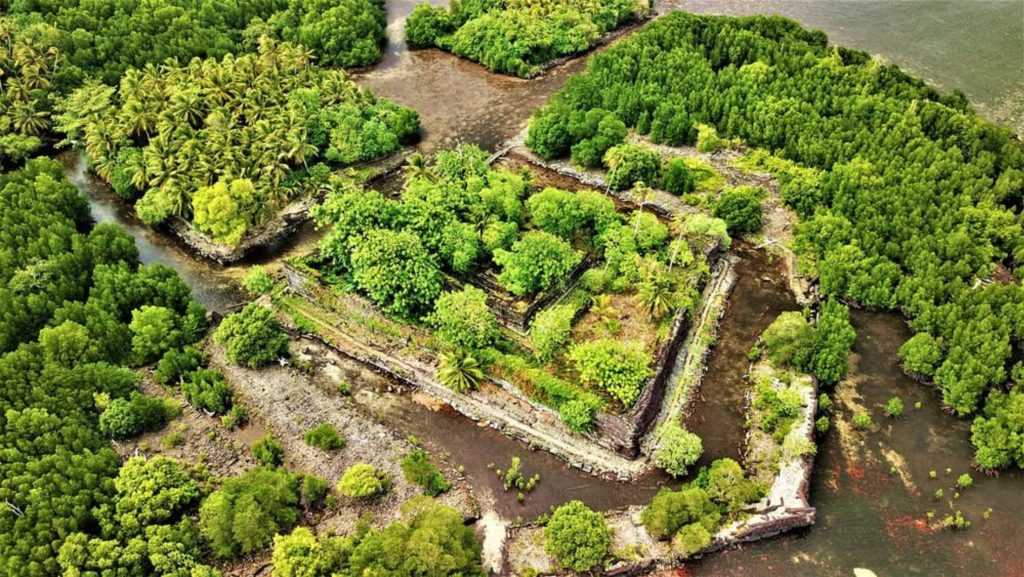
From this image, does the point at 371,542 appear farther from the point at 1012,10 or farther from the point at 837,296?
the point at 1012,10

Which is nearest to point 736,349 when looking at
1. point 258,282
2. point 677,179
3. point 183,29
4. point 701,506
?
point 701,506

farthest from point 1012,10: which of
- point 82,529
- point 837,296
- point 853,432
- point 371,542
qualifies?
point 82,529

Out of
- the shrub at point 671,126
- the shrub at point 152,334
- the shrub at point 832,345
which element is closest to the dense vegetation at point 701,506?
the shrub at point 832,345

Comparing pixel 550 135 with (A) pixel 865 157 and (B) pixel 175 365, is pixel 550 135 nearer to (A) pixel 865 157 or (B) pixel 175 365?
(A) pixel 865 157

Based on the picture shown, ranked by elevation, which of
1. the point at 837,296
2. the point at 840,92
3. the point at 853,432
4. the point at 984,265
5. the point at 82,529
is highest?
the point at 840,92

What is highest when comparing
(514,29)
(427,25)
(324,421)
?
(514,29)

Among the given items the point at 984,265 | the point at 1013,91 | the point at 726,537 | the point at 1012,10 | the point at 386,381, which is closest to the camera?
the point at 726,537

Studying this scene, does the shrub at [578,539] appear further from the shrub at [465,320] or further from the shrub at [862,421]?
the shrub at [862,421]
